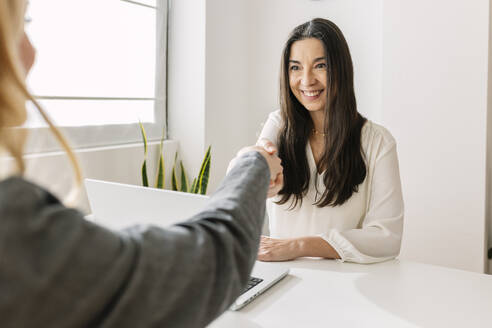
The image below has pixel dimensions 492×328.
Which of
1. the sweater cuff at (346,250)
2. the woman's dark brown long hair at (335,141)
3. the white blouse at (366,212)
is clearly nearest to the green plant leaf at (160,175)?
the white blouse at (366,212)

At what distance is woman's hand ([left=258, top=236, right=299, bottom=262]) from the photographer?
4.42ft

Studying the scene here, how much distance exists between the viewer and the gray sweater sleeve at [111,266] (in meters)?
0.34

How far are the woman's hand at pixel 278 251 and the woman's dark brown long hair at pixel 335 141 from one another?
0.39 metres

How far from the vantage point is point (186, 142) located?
285 cm

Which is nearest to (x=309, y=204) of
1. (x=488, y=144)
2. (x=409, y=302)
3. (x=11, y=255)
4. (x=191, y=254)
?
(x=409, y=302)

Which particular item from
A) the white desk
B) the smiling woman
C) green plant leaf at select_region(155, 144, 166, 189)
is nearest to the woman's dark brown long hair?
the smiling woman

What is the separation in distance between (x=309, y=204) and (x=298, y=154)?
0.68 ft

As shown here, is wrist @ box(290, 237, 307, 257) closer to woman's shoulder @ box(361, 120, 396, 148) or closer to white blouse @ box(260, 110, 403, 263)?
white blouse @ box(260, 110, 403, 263)

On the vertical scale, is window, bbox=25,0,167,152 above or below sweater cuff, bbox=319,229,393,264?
above

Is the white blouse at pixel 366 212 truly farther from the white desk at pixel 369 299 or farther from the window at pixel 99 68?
the window at pixel 99 68

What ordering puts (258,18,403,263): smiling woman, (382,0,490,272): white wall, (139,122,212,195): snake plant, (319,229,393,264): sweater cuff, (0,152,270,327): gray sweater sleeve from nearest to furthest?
(0,152,270,327): gray sweater sleeve < (319,229,393,264): sweater cuff < (258,18,403,263): smiling woman < (382,0,490,272): white wall < (139,122,212,195): snake plant

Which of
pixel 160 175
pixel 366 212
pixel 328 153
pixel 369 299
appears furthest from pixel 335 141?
pixel 160 175

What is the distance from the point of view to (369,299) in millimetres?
1061

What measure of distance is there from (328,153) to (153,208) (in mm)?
869
